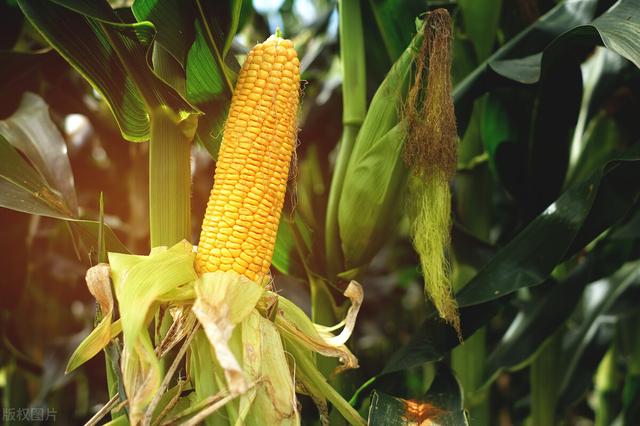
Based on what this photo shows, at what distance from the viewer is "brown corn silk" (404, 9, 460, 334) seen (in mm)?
930

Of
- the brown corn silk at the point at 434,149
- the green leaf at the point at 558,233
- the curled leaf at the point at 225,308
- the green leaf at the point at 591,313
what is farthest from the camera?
the green leaf at the point at 591,313

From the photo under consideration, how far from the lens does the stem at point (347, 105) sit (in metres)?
1.12

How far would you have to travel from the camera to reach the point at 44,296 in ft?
6.41

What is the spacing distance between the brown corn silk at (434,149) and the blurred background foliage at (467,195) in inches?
3.6

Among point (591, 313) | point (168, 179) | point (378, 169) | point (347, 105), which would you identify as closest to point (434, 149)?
point (378, 169)

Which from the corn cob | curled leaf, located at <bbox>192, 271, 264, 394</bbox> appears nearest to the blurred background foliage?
the corn cob

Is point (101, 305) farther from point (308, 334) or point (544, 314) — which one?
point (544, 314)

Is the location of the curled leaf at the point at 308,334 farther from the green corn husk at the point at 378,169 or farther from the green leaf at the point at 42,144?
the green leaf at the point at 42,144

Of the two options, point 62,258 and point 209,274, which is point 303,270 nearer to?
point 209,274

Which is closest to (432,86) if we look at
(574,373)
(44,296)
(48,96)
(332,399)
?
(332,399)

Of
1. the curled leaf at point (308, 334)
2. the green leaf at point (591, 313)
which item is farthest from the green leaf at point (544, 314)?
the curled leaf at point (308, 334)

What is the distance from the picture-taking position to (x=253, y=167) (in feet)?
2.68

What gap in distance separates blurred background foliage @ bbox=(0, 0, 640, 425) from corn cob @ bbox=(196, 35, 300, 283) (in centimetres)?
11

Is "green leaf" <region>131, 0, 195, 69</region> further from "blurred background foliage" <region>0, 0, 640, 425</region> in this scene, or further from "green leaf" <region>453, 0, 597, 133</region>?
"green leaf" <region>453, 0, 597, 133</region>
